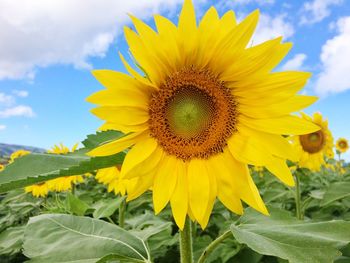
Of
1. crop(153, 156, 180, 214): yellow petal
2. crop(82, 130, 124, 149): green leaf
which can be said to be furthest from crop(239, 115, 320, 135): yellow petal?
crop(82, 130, 124, 149): green leaf

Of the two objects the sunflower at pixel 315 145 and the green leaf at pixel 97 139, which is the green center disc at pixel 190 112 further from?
the sunflower at pixel 315 145

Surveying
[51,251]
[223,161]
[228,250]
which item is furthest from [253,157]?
[228,250]

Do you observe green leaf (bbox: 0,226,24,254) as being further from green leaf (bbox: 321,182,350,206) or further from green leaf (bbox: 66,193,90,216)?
green leaf (bbox: 321,182,350,206)

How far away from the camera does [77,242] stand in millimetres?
1902

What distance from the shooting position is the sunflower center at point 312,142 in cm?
579

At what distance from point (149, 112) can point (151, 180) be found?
0.98 ft

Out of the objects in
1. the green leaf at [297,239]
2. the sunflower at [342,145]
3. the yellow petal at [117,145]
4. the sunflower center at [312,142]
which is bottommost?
the green leaf at [297,239]

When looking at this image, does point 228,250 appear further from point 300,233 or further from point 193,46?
point 193,46

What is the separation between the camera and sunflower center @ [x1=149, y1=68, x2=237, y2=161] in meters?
2.00

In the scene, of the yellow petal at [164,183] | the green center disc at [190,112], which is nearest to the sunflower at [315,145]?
the green center disc at [190,112]

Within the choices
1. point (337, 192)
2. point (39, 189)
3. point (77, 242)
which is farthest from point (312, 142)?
point (77, 242)

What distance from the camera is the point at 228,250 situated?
3236 millimetres

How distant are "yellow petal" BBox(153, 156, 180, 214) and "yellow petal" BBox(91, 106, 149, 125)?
8.9 inches

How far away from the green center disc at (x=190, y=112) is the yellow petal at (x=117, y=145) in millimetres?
A: 221
